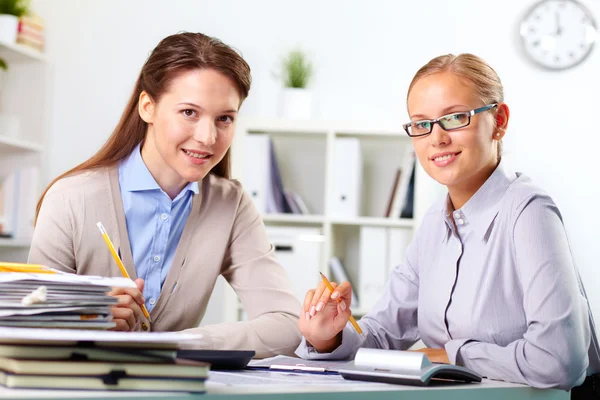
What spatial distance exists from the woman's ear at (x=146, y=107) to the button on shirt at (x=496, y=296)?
656 mm

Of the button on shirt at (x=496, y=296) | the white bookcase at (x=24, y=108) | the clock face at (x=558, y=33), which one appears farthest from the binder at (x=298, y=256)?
the button on shirt at (x=496, y=296)

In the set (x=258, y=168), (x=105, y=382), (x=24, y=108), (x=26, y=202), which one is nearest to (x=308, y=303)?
(x=105, y=382)

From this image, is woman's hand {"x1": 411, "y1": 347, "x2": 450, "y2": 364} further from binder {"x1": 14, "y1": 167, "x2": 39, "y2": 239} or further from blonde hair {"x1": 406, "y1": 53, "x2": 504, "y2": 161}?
binder {"x1": 14, "y1": 167, "x2": 39, "y2": 239}

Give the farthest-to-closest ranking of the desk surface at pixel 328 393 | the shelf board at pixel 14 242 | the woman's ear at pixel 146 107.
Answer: the shelf board at pixel 14 242
the woman's ear at pixel 146 107
the desk surface at pixel 328 393

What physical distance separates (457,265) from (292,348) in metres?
0.42

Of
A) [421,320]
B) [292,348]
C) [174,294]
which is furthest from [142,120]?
[421,320]

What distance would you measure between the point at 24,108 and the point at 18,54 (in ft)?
1.01

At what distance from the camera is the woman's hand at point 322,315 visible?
4.36 feet

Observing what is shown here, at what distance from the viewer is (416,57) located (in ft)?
12.8

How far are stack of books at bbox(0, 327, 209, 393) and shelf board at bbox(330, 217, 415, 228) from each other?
2.80 metres

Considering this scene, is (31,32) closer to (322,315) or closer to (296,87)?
(296,87)

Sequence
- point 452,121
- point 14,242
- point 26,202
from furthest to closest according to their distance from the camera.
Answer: point 26,202
point 14,242
point 452,121

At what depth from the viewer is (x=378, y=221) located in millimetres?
3555

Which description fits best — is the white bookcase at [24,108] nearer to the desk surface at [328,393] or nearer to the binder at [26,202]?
the binder at [26,202]
